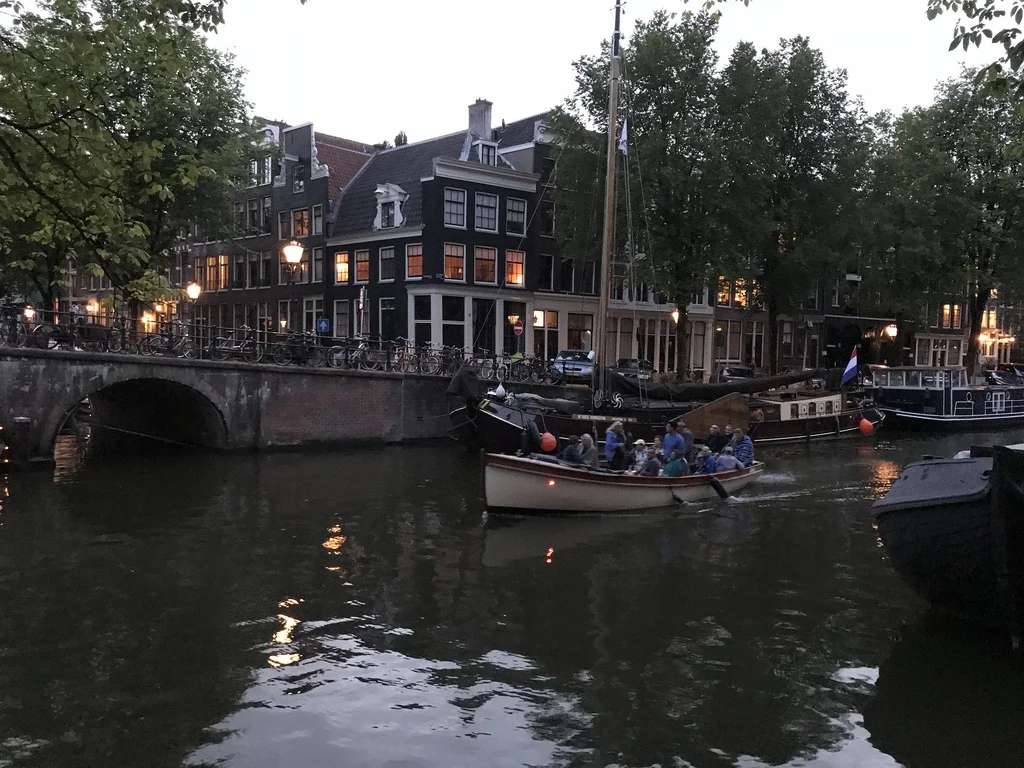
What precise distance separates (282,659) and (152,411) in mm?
23665

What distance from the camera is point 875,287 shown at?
151ft

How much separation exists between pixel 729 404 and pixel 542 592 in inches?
664

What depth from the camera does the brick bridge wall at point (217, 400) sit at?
2352cm

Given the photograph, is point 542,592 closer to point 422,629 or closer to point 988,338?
point 422,629

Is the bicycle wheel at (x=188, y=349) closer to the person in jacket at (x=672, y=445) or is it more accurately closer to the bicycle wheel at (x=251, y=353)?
the bicycle wheel at (x=251, y=353)

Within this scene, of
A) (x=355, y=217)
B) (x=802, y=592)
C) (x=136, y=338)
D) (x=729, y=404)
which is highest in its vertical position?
(x=355, y=217)

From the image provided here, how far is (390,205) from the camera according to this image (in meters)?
41.6

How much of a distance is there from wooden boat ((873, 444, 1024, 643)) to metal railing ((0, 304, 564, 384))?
20.1 meters

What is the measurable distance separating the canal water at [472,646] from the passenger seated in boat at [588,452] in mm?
1500

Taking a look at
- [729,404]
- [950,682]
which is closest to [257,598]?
[950,682]

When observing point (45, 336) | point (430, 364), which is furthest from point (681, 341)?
point (45, 336)

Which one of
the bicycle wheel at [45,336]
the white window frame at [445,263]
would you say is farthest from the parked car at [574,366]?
the bicycle wheel at [45,336]

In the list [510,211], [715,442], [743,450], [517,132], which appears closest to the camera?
[743,450]

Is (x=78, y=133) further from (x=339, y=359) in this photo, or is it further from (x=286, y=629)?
(x=339, y=359)
